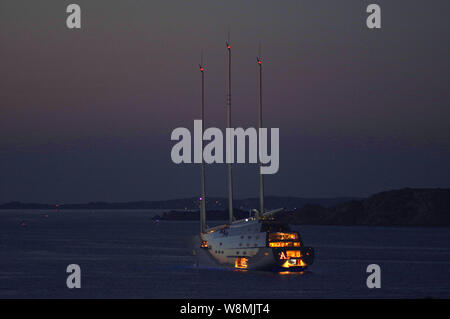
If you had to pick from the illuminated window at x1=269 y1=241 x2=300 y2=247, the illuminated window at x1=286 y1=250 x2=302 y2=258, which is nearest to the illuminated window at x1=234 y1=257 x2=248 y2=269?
the illuminated window at x1=269 y1=241 x2=300 y2=247

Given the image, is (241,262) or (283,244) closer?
(283,244)

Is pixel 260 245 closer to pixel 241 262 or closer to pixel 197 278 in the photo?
pixel 241 262

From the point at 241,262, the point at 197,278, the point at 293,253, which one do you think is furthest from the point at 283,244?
the point at 197,278

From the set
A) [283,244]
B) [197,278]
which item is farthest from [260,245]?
[197,278]

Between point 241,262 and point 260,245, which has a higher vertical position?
point 260,245

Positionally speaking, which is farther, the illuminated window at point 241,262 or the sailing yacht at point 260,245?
the illuminated window at point 241,262

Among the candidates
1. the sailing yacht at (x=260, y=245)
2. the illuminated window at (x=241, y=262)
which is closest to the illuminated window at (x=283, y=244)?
the sailing yacht at (x=260, y=245)

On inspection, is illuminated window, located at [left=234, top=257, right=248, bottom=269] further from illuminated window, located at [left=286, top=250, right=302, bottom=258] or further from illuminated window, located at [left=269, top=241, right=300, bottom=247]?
illuminated window, located at [left=286, top=250, right=302, bottom=258]

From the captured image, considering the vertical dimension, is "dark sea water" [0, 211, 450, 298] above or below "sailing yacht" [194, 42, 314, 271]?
below

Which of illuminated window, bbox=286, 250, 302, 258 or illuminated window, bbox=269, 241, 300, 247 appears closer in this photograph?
illuminated window, bbox=269, 241, 300, 247

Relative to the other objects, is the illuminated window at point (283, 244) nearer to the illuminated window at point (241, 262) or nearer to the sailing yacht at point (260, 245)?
the sailing yacht at point (260, 245)

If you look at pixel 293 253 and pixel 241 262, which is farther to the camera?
pixel 241 262
